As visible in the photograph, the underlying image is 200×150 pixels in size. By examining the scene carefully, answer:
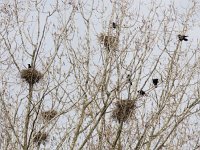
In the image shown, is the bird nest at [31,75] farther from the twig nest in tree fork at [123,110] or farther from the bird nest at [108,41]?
the twig nest in tree fork at [123,110]

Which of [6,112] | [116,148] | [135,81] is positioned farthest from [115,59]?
[6,112]

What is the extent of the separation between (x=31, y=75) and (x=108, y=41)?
135 centimetres

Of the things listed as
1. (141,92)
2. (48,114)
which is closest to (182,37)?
(141,92)

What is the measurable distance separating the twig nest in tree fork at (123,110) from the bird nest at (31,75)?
1359 millimetres

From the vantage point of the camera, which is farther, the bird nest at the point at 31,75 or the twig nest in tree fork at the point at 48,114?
the bird nest at the point at 31,75

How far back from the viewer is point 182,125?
8.58 metres

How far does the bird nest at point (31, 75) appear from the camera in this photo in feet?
24.6

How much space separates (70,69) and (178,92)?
1.75 metres

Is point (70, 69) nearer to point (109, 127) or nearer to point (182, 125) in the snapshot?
point (109, 127)

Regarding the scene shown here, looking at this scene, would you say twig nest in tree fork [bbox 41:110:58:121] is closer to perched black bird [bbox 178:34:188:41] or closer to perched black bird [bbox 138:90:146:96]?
perched black bird [bbox 138:90:146:96]

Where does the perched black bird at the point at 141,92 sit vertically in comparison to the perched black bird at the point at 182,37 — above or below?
below

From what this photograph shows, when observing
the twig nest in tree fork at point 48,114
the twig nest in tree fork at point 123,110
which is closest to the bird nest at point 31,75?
the twig nest in tree fork at point 48,114

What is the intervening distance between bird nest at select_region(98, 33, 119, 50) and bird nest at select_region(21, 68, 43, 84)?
1138 millimetres

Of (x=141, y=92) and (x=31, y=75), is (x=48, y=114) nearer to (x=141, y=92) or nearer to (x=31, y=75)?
(x=31, y=75)
